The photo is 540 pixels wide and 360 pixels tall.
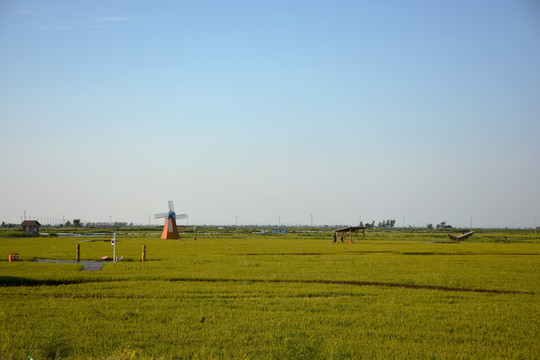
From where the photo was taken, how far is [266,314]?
51.0ft

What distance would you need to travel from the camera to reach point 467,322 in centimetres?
1488

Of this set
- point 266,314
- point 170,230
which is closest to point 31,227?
point 170,230

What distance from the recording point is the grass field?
37.9 ft

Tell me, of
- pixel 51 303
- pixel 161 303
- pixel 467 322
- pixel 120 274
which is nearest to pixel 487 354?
pixel 467 322

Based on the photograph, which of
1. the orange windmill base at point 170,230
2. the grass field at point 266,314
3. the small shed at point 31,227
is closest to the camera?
the grass field at point 266,314

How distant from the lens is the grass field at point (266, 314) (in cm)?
1155

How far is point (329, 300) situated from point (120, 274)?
43.7ft

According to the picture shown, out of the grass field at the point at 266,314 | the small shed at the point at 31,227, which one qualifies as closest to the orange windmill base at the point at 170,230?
the small shed at the point at 31,227

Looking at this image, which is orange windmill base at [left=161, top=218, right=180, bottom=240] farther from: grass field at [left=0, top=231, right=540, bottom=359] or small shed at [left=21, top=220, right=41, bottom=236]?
grass field at [left=0, top=231, right=540, bottom=359]

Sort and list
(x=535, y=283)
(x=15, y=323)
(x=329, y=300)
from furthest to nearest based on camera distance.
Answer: (x=535, y=283)
(x=329, y=300)
(x=15, y=323)

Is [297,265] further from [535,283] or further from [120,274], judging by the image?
[535,283]

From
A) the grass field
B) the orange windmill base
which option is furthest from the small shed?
the grass field

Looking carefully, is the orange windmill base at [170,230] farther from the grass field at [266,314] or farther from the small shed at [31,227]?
the grass field at [266,314]

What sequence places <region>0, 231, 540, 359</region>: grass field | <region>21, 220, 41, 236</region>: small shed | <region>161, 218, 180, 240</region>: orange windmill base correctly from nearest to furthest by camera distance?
<region>0, 231, 540, 359</region>: grass field
<region>161, 218, 180, 240</region>: orange windmill base
<region>21, 220, 41, 236</region>: small shed
